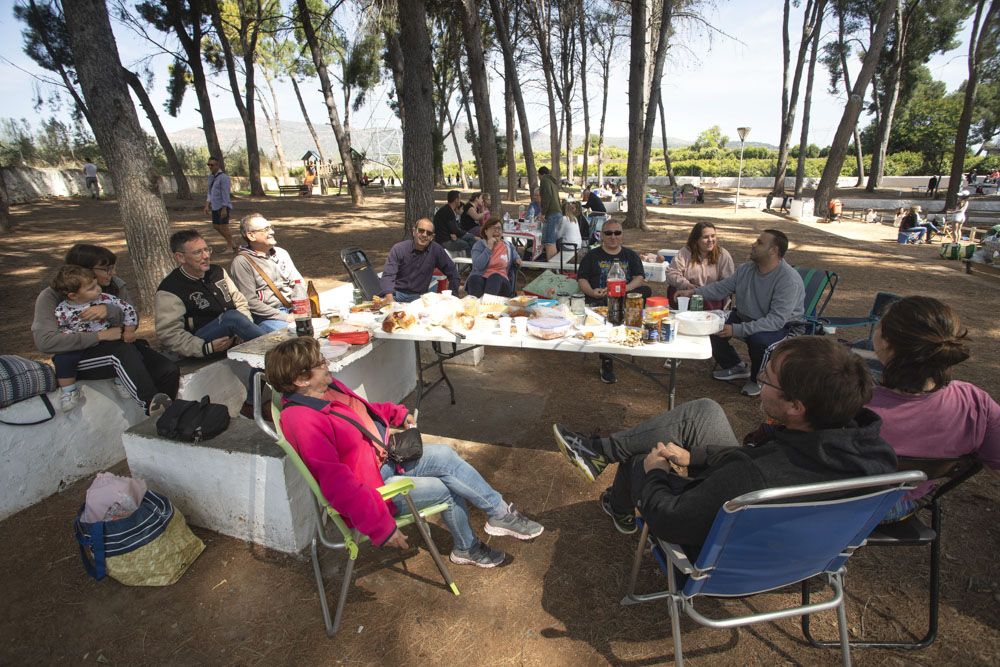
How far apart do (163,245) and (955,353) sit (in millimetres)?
6065

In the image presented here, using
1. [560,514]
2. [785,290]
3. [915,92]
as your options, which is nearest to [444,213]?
[785,290]

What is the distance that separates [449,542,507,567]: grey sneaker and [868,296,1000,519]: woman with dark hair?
1698 millimetres

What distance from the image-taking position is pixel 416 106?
6.79 m

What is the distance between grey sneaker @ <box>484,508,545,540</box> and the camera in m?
2.54

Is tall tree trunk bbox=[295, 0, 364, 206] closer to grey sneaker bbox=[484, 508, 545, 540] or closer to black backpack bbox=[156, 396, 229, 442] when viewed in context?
black backpack bbox=[156, 396, 229, 442]

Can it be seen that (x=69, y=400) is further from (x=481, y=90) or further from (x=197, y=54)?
(x=197, y=54)

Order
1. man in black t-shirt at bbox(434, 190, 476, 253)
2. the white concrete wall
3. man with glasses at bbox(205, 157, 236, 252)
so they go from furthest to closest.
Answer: man with glasses at bbox(205, 157, 236, 252), man in black t-shirt at bbox(434, 190, 476, 253), the white concrete wall

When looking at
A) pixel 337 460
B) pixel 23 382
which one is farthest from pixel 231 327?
pixel 337 460

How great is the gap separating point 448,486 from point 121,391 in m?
2.49

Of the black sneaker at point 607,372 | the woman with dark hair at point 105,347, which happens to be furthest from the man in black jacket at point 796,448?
the woman with dark hair at point 105,347

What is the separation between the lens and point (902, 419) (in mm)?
1893

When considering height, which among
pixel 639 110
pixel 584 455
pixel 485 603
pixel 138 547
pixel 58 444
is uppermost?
pixel 639 110

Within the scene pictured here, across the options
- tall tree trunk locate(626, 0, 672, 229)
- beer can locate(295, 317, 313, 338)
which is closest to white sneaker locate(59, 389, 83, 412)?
beer can locate(295, 317, 313, 338)

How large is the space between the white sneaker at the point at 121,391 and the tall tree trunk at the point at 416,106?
4461 millimetres
